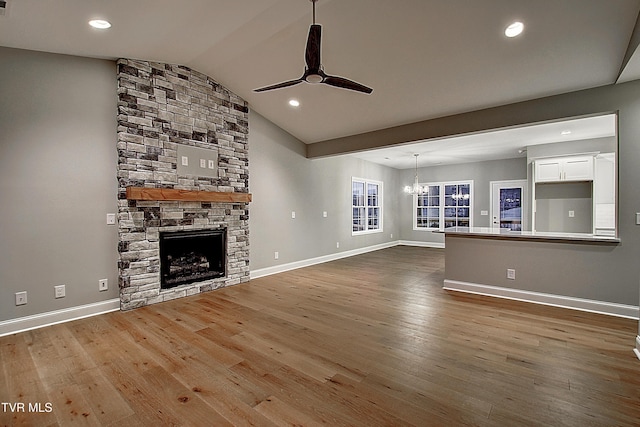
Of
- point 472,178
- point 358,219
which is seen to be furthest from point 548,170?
point 358,219

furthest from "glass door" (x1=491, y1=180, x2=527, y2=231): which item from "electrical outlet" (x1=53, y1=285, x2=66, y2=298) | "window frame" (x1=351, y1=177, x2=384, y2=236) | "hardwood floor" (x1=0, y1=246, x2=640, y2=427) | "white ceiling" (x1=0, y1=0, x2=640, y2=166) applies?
"electrical outlet" (x1=53, y1=285, x2=66, y2=298)

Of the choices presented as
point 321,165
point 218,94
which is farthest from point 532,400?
point 321,165

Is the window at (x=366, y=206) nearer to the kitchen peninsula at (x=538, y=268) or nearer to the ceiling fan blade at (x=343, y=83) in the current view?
the kitchen peninsula at (x=538, y=268)

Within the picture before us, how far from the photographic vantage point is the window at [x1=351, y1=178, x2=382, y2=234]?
27.8 feet

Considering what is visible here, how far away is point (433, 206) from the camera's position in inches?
389

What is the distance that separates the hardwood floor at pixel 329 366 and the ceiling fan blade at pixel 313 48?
249cm

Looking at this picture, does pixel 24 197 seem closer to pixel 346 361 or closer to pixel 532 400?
pixel 346 361

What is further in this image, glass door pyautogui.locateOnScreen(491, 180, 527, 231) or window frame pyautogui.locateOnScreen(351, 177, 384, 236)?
window frame pyautogui.locateOnScreen(351, 177, 384, 236)

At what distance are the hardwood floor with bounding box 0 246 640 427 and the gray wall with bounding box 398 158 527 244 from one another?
18.6 feet

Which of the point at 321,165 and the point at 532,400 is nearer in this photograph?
the point at 532,400

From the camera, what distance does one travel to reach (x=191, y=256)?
4.53 m

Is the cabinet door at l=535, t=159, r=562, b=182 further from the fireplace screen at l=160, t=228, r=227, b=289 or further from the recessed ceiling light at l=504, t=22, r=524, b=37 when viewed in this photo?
the fireplace screen at l=160, t=228, r=227, b=289

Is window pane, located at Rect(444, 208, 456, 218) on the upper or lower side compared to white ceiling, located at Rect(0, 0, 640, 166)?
lower

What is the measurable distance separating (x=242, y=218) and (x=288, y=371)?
10.5 feet
